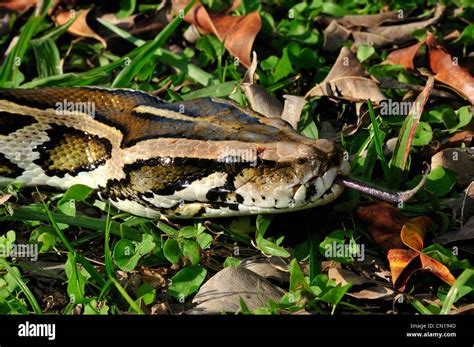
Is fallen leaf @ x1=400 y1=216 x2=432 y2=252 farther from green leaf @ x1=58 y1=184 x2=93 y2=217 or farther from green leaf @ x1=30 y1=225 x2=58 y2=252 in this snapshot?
green leaf @ x1=30 y1=225 x2=58 y2=252

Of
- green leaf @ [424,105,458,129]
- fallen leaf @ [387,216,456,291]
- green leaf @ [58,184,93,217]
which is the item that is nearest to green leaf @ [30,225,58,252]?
green leaf @ [58,184,93,217]

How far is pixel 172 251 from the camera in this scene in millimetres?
5234

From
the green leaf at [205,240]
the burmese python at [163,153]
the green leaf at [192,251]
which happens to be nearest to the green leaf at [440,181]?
the burmese python at [163,153]

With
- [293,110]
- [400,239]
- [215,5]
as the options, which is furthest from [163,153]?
[215,5]

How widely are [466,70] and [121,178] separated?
3130 mm

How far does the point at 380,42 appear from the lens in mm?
7281

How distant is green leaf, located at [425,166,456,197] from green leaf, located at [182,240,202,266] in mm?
1730

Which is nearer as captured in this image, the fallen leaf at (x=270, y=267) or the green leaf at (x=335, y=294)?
the green leaf at (x=335, y=294)

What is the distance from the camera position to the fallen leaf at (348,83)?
6.56 meters

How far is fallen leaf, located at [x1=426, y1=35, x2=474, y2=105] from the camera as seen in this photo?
6.56 metres

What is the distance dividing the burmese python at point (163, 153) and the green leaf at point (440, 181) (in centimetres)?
92

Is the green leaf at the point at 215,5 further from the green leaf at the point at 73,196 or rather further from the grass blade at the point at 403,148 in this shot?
the green leaf at the point at 73,196

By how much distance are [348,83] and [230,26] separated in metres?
1.33
